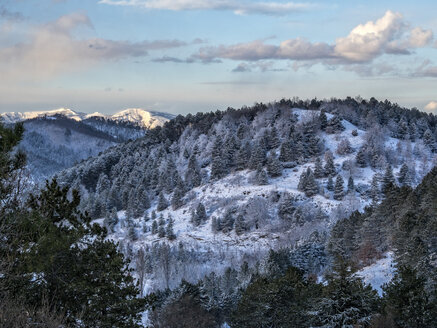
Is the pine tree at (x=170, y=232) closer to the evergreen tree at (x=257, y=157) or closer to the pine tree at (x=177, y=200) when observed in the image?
the pine tree at (x=177, y=200)

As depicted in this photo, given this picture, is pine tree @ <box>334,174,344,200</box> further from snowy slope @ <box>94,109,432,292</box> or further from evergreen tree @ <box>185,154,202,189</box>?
evergreen tree @ <box>185,154,202,189</box>

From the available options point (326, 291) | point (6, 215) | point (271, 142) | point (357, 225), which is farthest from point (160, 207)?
point (6, 215)

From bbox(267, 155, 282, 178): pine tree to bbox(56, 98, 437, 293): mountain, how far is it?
278 millimetres

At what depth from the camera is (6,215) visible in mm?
13297

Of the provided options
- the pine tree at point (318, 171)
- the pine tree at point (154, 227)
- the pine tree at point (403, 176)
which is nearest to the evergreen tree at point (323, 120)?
the pine tree at point (318, 171)

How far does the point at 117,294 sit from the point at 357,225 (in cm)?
5469

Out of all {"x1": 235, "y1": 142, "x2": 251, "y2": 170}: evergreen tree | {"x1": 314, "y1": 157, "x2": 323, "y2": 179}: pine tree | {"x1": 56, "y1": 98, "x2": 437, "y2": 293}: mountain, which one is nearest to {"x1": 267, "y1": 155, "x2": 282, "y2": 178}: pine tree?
{"x1": 56, "y1": 98, "x2": 437, "y2": 293}: mountain

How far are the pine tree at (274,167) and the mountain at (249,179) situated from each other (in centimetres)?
28

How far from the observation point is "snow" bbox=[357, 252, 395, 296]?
150ft

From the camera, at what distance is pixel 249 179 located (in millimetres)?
118438

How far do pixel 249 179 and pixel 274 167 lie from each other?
792 cm

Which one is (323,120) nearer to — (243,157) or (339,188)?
(243,157)

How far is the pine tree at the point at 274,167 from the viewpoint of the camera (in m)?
116

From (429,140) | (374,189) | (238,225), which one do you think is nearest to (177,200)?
(238,225)
